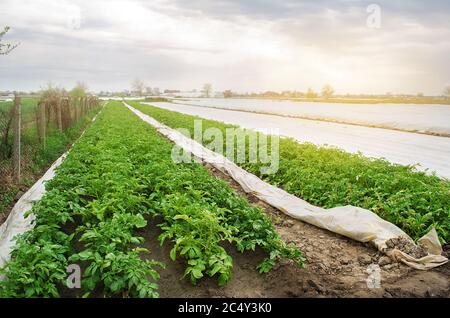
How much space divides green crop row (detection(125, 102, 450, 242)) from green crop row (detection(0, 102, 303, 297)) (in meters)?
1.85

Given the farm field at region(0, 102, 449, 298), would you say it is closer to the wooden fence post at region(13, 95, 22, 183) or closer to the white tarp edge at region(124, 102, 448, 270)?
the white tarp edge at region(124, 102, 448, 270)

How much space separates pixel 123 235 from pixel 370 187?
4519 mm

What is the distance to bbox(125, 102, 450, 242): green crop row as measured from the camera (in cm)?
519

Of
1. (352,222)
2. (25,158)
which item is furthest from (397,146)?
(25,158)

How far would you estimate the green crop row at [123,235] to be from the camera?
3145 mm

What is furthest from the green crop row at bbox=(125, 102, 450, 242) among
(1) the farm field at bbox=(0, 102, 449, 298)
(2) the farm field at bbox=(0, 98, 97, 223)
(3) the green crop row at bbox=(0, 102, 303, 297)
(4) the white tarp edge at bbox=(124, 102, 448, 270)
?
(2) the farm field at bbox=(0, 98, 97, 223)

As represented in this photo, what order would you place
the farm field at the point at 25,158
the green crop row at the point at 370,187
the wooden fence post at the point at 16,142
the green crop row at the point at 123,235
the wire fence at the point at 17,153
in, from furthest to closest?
the wooden fence post at the point at 16,142 < the wire fence at the point at 17,153 < the farm field at the point at 25,158 < the green crop row at the point at 370,187 < the green crop row at the point at 123,235

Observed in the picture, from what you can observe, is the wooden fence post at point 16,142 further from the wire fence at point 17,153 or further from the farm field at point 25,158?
the farm field at point 25,158

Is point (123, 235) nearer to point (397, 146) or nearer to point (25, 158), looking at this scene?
point (25, 158)

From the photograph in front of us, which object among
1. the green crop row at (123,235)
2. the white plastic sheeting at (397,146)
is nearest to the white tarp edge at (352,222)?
the green crop row at (123,235)

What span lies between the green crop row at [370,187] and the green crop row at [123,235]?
1.85 meters
